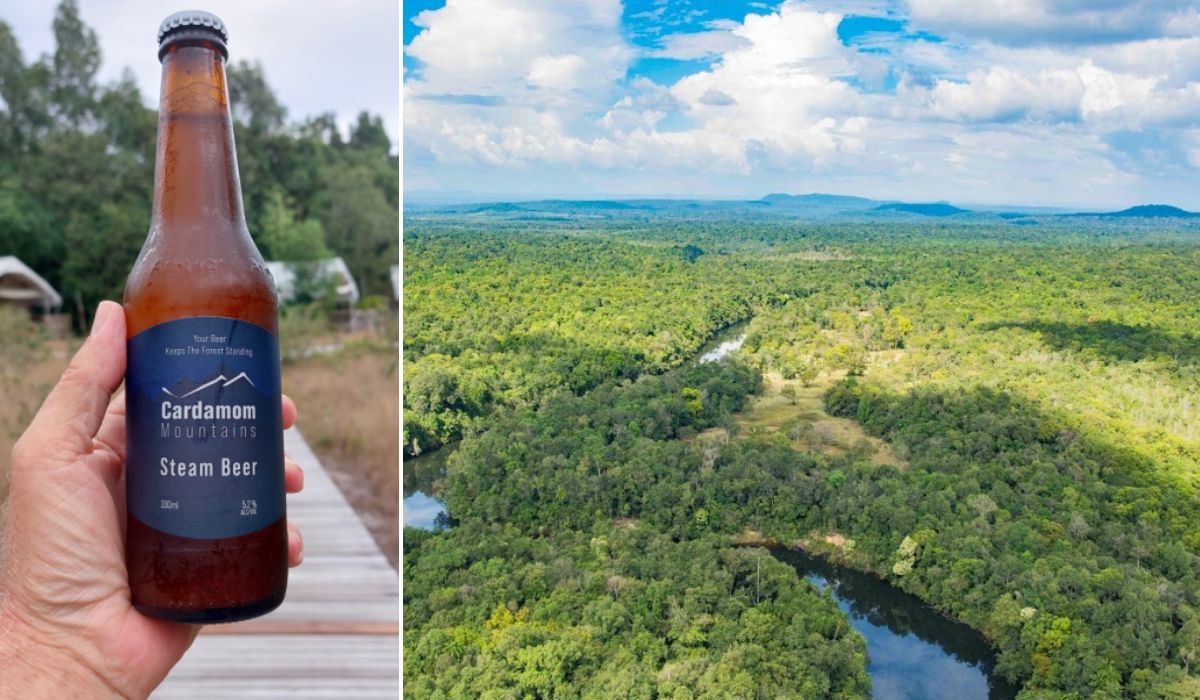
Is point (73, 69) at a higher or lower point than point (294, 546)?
higher

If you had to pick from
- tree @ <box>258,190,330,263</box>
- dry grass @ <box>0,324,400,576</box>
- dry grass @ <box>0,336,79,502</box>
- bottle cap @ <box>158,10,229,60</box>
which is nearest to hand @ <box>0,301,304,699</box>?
bottle cap @ <box>158,10,229,60</box>

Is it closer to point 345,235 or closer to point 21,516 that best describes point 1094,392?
point 21,516

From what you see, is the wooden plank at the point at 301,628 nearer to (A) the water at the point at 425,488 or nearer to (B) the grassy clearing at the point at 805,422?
(A) the water at the point at 425,488

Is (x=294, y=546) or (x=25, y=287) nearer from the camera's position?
(x=294, y=546)

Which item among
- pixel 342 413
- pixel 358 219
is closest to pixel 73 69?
pixel 358 219

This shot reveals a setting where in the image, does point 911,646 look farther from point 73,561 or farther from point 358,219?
point 358,219

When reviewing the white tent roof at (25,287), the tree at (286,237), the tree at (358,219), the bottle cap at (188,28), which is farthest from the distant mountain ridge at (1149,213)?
the tree at (358,219)

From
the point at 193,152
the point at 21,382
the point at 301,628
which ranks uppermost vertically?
the point at 193,152
